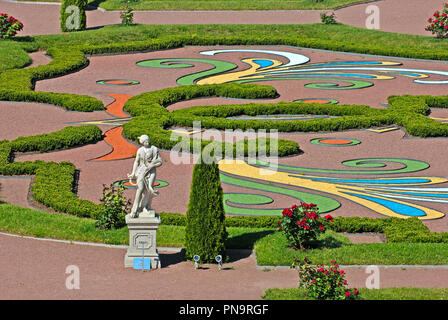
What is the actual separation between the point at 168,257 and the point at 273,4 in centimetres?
3573

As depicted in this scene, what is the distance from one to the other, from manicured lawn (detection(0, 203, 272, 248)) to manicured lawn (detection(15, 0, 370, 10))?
33212 mm

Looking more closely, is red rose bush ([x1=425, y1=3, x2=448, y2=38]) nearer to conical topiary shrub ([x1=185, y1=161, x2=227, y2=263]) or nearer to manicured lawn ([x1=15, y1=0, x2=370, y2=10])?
manicured lawn ([x1=15, y1=0, x2=370, y2=10])

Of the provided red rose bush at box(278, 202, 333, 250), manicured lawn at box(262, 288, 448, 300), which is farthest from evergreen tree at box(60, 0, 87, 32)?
manicured lawn at box(262, 288, 448, 300)

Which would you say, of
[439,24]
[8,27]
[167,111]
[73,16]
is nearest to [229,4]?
[73,16]

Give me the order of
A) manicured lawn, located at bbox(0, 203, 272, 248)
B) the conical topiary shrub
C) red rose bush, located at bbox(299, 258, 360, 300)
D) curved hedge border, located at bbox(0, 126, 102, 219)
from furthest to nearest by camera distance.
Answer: curved hedge border, located at bbox(0, 126, 102, 219), manicured lawn, located at bbox(0, 203, 272, 248), the conical topiary shrub, red rose bush, located at bbox(299, 258, 360, 300)

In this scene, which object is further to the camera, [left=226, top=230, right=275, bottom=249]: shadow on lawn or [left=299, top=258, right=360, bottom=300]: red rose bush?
[left=226, top=230, right=275, bottom=249]: shadow on lawn

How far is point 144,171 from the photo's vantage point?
663 inches

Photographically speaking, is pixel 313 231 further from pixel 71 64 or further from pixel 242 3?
pixel 242 3

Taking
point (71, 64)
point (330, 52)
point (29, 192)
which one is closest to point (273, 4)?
point (330, 52)

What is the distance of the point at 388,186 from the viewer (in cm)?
2294

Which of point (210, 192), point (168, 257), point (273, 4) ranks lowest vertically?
point (168, 257)

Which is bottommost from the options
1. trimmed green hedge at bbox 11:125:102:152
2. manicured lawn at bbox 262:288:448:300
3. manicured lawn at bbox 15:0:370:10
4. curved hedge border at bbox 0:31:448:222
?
manicured lawn at bbox 262:288:448:300

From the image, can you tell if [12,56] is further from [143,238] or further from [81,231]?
[143,238]

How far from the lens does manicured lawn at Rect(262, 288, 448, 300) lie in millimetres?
14789
